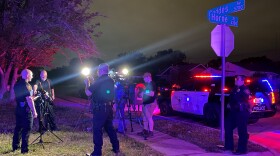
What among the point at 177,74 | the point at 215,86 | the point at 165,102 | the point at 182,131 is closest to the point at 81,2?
the point at 165,102

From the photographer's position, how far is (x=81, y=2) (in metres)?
16.5

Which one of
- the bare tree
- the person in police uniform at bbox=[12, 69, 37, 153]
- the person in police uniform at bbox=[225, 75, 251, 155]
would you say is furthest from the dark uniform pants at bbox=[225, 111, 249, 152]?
the bare tree

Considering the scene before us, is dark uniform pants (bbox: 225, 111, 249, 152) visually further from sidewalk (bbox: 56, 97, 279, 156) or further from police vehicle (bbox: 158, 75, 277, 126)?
police vehicle (bbox: 158, 75, 277, 126)

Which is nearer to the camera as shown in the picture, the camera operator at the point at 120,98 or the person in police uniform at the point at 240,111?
the person in police uniform at the point at 240,111

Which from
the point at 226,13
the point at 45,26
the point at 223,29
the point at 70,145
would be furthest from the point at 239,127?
the point at 45,26

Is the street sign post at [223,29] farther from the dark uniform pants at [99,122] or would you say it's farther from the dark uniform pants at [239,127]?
the dark uniform pants at [99,122]

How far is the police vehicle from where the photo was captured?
12.2 metres

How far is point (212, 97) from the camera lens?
41.6 feet

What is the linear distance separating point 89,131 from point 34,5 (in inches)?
251

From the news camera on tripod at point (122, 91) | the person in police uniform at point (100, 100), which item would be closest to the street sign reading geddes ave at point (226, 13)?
the news camera on tripod at point (122, 91)

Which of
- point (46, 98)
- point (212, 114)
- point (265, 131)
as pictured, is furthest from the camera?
point (212, 114)

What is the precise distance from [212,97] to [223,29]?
429cm

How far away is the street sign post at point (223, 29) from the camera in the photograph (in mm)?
8445

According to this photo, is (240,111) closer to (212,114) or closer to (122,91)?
(122,91)
